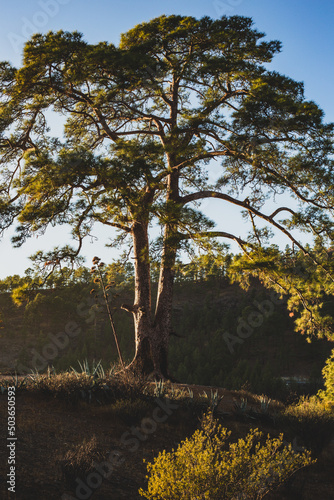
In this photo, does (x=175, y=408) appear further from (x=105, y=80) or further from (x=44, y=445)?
(x=105, y=80)

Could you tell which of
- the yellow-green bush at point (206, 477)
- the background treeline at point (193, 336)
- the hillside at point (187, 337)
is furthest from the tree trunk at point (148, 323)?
the hillside at point (187, 337)

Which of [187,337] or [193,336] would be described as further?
[187,337]

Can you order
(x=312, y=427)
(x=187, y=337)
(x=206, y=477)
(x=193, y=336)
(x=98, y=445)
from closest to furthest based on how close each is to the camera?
(x=206, y=477) → (x=98, y=445) → (x=312, y=427) → (x=193, y=336) → (x=187, y=337)

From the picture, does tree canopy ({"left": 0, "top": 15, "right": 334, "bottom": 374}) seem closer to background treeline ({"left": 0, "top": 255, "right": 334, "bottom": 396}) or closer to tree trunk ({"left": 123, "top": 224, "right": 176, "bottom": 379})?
tree trunk ({"left": 123, "top": 224, "right": 176, "bottom": 379})

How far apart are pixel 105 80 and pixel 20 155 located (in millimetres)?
3485

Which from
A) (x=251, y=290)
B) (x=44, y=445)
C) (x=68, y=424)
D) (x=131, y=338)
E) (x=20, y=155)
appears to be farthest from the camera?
(x=251, y=290)

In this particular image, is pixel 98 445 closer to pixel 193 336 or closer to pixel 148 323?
pixel 148 323

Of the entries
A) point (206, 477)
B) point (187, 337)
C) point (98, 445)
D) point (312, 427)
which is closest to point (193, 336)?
point (187, 337)

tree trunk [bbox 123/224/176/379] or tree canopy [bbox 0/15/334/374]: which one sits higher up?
tree canopy [bbox 0/15/334/374]

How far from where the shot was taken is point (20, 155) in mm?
11398

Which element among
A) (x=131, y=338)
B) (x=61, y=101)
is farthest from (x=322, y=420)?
(x=131, y=338)

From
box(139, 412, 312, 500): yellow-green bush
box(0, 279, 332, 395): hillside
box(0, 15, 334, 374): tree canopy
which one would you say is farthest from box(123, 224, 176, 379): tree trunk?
box(0, 279, 332, 395): hillside

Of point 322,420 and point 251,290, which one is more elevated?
point 251,290

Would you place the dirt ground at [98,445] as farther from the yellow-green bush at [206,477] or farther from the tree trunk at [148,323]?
the tree trunk at [148,323]
